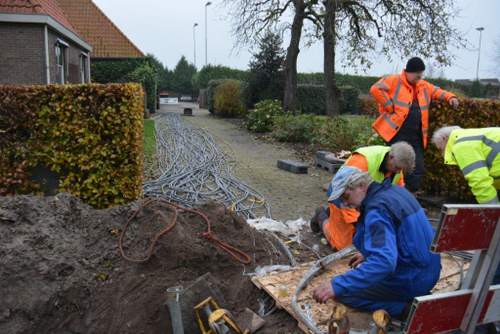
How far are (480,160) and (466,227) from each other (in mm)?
1441

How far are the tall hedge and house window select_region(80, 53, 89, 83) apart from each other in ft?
48.6

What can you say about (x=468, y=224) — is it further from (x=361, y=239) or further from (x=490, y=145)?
(x=490, y=145)

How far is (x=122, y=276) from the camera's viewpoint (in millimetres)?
4035

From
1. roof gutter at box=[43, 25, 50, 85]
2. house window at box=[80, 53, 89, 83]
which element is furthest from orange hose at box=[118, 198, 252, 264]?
house window at box=[80, 53, 89, 83]

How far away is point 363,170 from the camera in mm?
4031

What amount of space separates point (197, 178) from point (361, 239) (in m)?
5.45

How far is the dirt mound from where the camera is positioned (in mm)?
3699

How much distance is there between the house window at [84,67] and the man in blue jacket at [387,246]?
19.0m

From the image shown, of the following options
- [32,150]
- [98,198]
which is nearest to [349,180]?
[98,198]

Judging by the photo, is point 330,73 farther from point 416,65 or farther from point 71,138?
point 71,138

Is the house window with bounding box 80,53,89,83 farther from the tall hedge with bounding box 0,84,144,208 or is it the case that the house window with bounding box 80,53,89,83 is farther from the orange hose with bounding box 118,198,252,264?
the orange hose with bounding box 118,198,252,264

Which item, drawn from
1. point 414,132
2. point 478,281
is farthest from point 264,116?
point 478,281

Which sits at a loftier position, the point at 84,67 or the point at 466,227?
the point at 84,67

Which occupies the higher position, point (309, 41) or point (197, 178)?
point (309, 41)
